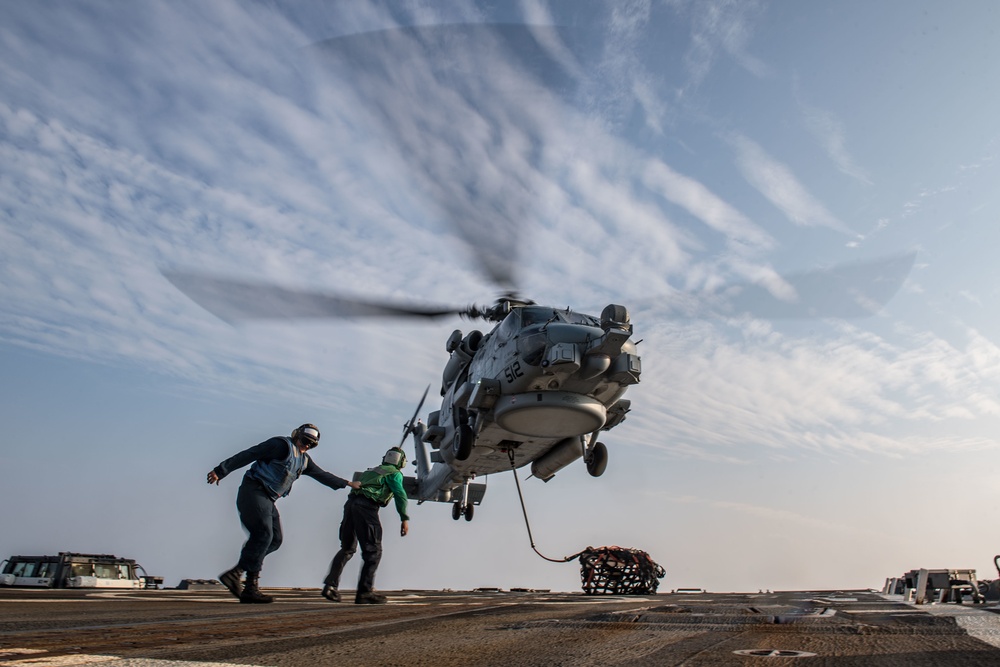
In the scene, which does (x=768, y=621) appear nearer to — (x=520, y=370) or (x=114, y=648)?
(x=114, y=648)

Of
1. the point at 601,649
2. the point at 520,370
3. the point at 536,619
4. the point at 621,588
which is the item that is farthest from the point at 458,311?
the point at 601,649

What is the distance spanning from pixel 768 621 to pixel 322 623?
127 inches

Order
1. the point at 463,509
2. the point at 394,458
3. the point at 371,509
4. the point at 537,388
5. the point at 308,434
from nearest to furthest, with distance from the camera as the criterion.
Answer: the point at 308,434
the point at 371,509
the point at 394,458
the point at 537,388
the point at 463,509

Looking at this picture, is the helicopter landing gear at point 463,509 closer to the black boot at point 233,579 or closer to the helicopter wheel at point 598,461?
the helicopter wheel at point 598,461

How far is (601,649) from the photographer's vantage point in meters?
3.11

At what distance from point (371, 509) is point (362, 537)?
1.26 ft

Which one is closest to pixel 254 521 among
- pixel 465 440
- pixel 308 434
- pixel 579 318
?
pixel 308 434

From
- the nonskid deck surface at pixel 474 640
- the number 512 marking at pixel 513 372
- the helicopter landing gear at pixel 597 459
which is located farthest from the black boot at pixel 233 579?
the helicopter landing gear at pixel 597 459

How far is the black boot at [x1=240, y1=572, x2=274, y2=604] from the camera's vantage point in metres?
7.31

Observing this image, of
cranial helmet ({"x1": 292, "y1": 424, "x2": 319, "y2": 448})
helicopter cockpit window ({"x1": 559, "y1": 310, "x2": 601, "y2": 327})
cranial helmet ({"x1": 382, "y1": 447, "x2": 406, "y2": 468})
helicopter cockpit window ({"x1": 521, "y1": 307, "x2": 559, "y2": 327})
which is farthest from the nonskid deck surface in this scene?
helicopter cockpit window ({"x1": 521, "y1": 307, "x2": 559, "y2": 327})

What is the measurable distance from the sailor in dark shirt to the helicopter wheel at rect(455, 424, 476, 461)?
947 centimetres

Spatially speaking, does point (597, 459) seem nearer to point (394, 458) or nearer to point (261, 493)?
point (394, 458)

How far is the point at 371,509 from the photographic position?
358 inches

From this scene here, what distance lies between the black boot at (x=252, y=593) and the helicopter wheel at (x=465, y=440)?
393 inches
